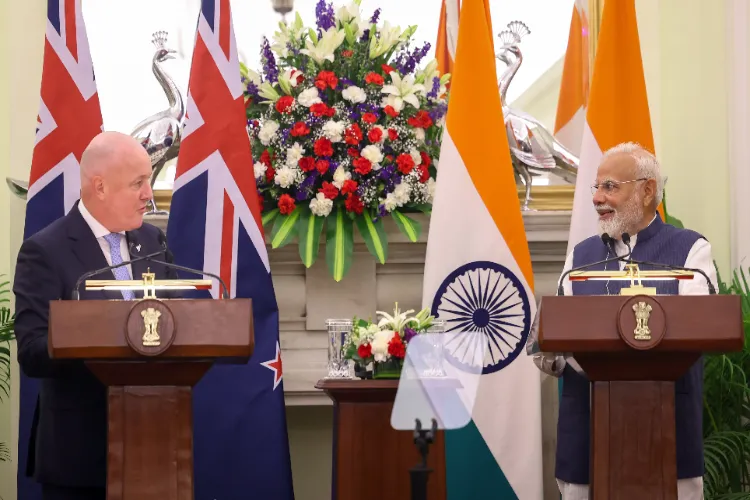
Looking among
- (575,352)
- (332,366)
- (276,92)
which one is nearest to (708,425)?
(332,366)

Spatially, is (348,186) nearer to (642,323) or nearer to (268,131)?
(268,131)

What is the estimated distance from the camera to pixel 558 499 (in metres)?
4.56

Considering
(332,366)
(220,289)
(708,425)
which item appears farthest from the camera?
(708,425)

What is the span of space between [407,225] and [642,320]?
6.08ft

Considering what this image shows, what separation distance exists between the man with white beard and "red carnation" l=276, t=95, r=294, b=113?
145cm

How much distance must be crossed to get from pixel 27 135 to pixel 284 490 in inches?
77.4

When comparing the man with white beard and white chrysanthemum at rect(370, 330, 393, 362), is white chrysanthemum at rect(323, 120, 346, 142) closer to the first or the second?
white chrysanthemum at rect(370, 330, 393, 362)

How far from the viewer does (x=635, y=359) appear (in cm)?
259

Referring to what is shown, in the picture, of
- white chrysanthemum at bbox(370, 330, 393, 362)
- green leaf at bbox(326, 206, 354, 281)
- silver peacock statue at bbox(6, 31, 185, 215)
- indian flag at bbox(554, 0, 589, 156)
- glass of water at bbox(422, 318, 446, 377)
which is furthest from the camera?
indian flag at bbox(554, 0, 589, 156)

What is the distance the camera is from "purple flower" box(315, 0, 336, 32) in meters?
4.34

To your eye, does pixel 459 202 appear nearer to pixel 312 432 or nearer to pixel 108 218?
pixel 312 432

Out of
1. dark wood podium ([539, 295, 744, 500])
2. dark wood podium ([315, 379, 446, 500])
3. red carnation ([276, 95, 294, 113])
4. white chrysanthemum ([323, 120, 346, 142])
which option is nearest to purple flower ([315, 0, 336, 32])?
red carnation ([276, 95, 294, 113])

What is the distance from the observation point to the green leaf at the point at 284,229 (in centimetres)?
417

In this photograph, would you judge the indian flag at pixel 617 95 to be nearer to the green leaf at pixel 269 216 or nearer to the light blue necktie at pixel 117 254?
the green leaf at pixel 269 216
